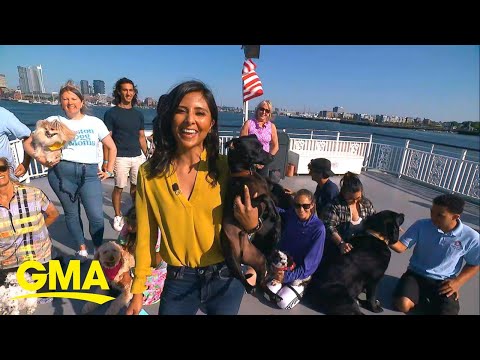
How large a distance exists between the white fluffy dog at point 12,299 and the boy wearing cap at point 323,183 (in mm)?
2877

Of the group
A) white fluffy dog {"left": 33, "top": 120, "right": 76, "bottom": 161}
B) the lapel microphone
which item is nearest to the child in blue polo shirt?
the lapel microphone

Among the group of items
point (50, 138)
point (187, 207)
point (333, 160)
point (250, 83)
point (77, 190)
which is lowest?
point (333, 160)

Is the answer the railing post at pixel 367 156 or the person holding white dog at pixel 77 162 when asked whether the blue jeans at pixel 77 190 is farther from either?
the railing post at pixel 367 156

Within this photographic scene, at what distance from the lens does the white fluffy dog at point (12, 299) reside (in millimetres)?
1916

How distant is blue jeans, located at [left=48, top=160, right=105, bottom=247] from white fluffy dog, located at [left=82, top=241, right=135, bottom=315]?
662 mm

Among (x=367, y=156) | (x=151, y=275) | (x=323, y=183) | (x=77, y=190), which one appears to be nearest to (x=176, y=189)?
(x=151, y=275)

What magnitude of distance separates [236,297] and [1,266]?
75.1 inches

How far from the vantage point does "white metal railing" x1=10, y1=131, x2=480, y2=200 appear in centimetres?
538

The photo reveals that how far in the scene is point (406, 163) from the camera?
681 centimetres

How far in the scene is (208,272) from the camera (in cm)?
131

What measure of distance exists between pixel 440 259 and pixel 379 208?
2.67 m

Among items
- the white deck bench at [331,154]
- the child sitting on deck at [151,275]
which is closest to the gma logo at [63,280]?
the child sitting on deck at [151,275]

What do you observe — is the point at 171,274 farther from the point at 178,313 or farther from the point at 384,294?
the point at 384,294

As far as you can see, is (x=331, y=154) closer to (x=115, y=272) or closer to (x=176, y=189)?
(x=115, y=272)
